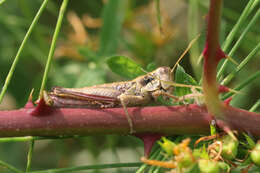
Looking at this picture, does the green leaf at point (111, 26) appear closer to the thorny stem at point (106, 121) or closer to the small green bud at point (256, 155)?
the thorny stem at point (106, 121)

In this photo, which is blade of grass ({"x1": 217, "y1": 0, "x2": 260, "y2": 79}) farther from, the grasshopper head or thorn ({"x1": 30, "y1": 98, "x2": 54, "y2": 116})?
thorn ({"x1": 30, "y1": 98, "x2": 54, "y2": 116})

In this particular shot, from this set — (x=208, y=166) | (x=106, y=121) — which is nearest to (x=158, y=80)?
(x=106, y=121)

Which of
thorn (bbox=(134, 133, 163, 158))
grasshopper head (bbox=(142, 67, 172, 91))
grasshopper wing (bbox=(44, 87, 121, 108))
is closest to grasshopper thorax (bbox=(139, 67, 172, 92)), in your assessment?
grasshopper head (bbox=(142, 67, 172, 91))

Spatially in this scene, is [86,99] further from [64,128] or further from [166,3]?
[166,3]

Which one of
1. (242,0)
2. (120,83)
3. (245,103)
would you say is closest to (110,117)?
(120,83)

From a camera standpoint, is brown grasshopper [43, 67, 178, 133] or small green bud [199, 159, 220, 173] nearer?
small green bud [199, 159, 220, 173]

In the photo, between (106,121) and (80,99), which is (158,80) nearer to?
(80,99)

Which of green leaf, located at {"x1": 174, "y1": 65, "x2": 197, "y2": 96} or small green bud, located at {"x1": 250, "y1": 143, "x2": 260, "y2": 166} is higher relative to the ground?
green leaf, located at {"x1": 174, "y1": 65, "x2": 197, "y2": 96}
